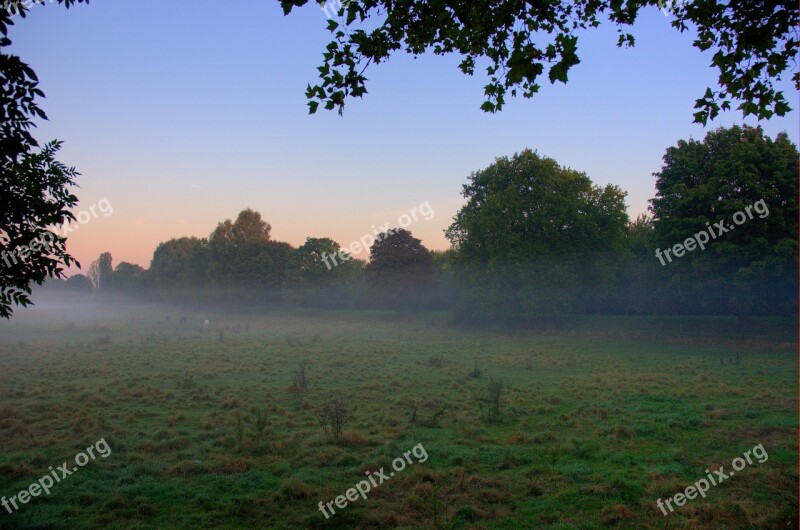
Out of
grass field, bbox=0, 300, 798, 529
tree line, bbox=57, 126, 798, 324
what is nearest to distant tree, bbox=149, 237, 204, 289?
tree line, bbox=57, 126, 798, 324

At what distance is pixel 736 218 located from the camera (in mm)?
26578

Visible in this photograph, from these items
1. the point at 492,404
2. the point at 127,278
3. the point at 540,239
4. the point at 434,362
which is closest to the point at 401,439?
the point at 492,404

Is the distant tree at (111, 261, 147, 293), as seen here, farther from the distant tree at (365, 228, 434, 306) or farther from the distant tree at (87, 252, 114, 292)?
the distant tree at (365, 228, 434, 306)

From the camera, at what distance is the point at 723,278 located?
1089 inches

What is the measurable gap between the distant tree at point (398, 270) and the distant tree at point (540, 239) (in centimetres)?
1365

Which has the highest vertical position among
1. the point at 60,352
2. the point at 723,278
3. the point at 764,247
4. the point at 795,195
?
the point at 795,195

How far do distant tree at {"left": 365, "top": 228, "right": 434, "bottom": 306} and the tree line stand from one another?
0.12 m

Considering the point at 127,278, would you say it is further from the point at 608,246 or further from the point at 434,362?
the point at 434,362

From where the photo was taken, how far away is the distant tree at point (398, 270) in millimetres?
52531

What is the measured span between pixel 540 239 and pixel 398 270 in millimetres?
19250

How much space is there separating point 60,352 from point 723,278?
119 ft

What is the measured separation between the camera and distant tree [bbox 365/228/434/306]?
5253 centimetres

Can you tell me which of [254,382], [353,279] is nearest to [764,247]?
[254,382]

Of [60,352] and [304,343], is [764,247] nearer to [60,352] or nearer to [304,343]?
[304,343]
